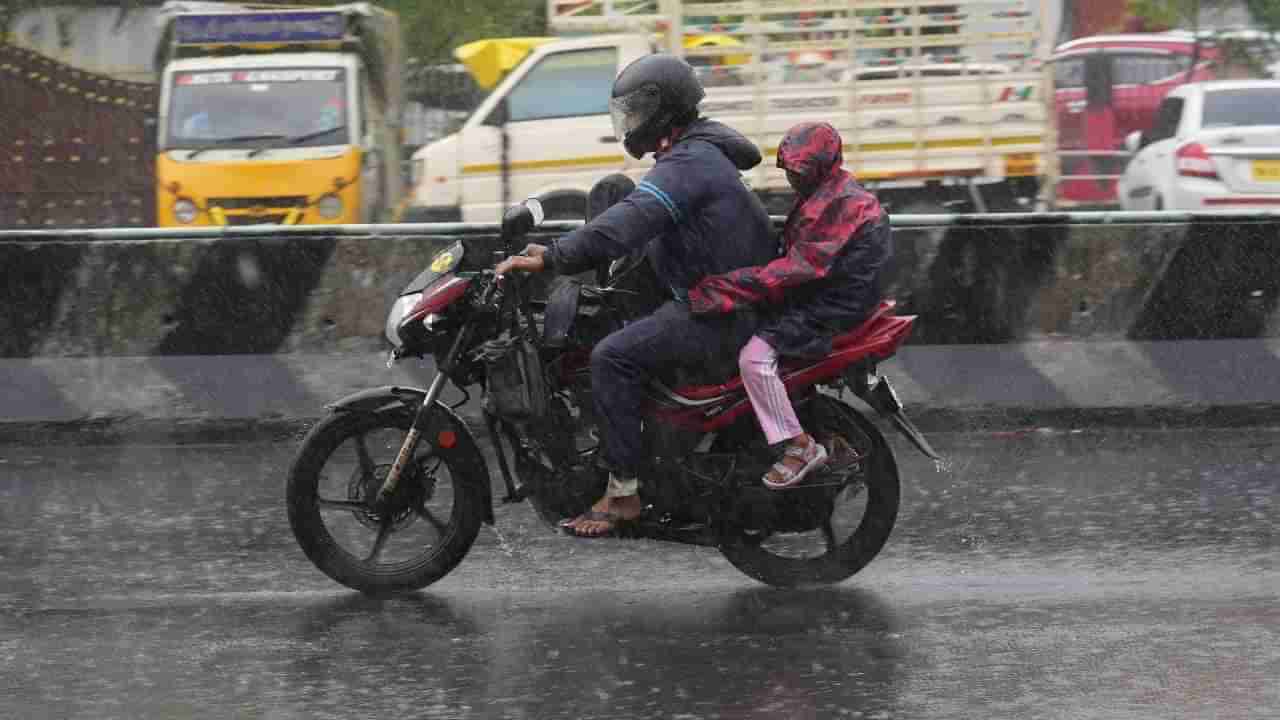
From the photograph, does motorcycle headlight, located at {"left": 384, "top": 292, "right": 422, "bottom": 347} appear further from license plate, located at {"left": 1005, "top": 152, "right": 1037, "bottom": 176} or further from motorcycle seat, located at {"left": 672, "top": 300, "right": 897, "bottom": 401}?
license plate, located at {"left": 1005, "top": 152, "right": 1037, "bottom": 176}

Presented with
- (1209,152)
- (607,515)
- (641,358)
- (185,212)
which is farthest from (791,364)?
(1209,152)

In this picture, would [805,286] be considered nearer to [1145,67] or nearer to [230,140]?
[230,140]

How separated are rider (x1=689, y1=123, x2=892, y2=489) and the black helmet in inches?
13.2

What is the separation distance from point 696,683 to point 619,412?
1013mm

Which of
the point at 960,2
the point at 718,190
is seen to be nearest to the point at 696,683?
the point at 718,190

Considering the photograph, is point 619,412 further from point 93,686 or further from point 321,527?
point 93,686

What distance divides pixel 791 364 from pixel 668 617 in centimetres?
84

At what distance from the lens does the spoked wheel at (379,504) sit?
6.30 meters

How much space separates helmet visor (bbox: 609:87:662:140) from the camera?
6.08 meters

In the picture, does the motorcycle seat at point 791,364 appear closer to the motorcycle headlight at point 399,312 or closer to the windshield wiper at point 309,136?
the motorcycle headlight at point 399,312

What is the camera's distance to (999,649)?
5.65 meters

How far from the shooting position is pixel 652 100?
6.09m

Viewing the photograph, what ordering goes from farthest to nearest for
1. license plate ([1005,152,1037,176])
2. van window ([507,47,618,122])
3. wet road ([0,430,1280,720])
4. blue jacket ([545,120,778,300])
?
license plate ([1005,152,1037,176]), van window ([507,47,618,122]), blue jacket ([545,120,778,300]), wet road ([0,430,1280,720])

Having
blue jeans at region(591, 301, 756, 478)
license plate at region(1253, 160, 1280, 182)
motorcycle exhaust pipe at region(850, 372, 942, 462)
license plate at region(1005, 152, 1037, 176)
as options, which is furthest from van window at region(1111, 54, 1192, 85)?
blue jeans at region(591, 301, 756, 478)
